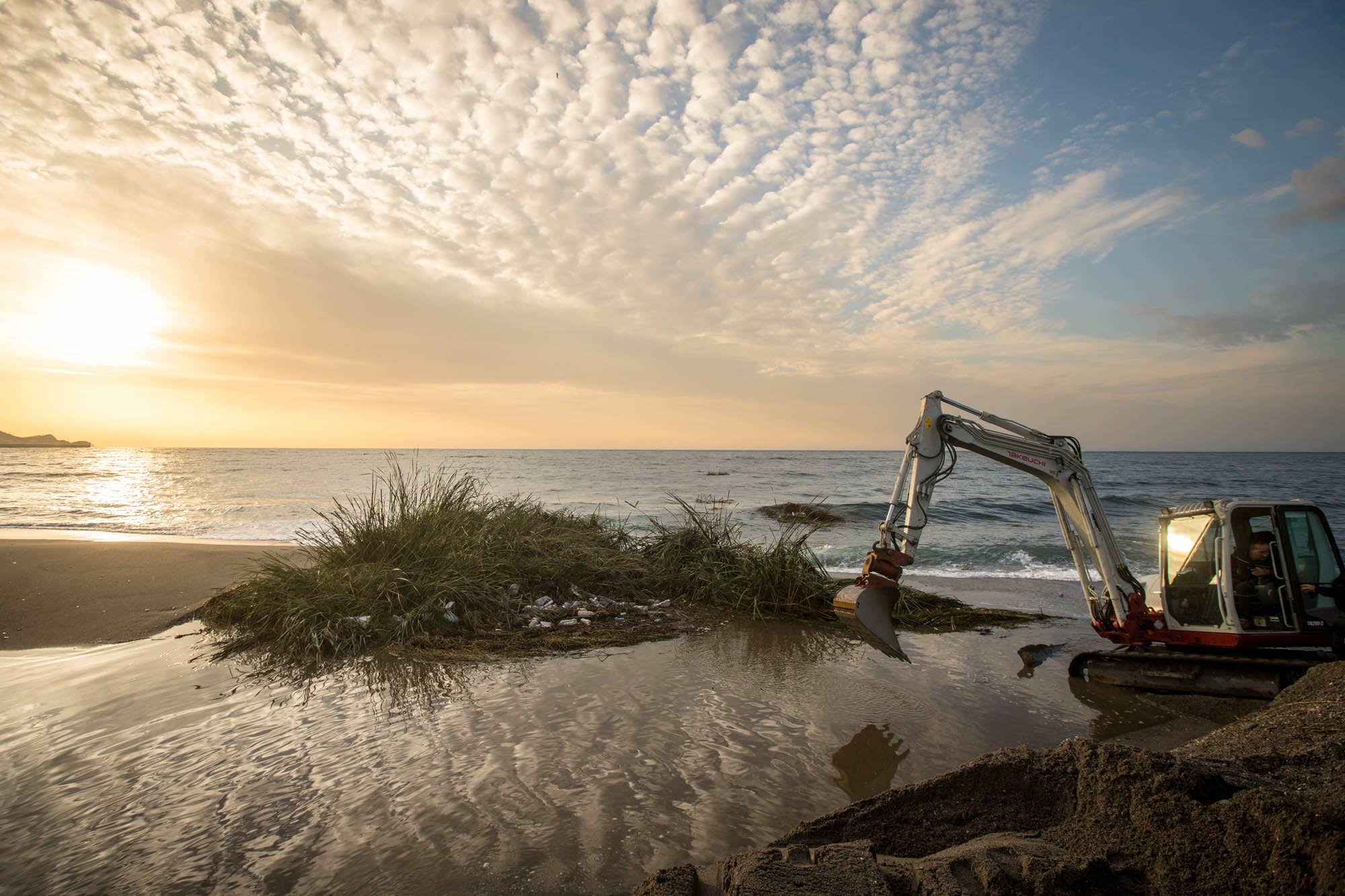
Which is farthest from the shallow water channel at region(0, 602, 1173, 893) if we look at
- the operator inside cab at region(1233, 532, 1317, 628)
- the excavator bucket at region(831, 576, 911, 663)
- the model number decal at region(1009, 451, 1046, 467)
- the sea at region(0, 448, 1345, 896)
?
the model number decal at region(1009, 451, 1046, 467)

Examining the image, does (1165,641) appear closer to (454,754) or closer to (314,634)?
(454,754)

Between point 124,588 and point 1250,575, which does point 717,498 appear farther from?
point 1250,575

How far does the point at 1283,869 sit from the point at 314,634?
6.87m

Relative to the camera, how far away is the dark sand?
6.73m

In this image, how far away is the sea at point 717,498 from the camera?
14.2 metres

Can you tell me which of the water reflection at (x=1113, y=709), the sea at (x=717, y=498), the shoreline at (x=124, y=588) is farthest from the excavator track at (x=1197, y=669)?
the sea at (x=717, y=498)

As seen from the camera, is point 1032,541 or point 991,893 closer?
point 991,893

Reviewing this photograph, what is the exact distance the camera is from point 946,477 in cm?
556

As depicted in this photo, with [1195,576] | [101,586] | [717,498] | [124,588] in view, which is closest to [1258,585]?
[1195,576]

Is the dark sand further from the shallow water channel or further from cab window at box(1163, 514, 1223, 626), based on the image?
cab window at box(1163, 514, 1223, 626)

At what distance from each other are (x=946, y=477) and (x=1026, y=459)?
3.96 feet

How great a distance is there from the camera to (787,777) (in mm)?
3820

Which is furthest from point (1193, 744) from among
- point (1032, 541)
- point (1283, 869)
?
point (1032, 541)

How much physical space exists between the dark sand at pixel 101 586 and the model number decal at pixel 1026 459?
8.60 metres
